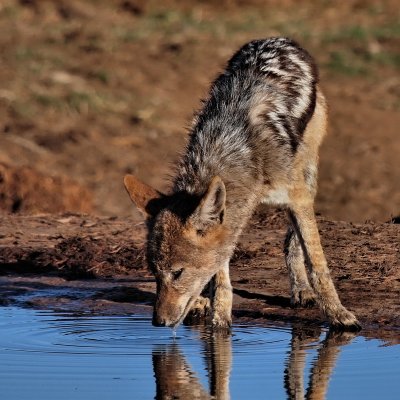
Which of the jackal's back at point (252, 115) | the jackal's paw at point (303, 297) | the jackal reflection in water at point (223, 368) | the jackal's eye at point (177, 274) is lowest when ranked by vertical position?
the jackal reflection in water at point (223, 368)

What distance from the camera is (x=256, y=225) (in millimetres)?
12258

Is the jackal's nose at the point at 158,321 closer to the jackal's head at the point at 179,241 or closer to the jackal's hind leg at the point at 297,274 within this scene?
the jackal's head at the point at 179,241

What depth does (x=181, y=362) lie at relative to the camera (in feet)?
25.8

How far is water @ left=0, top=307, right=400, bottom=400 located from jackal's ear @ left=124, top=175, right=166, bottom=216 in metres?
0.88

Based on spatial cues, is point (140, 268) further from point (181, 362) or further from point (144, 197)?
point (181, 362)

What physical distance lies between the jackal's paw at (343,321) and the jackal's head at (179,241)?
3.00ft

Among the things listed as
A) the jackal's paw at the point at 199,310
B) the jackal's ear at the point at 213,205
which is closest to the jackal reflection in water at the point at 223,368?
the jackal's paw at the point at 199,310

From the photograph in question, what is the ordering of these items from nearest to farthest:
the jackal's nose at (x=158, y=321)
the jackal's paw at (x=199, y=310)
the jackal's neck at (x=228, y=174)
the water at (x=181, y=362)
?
the water at (x=181, y=362) → the jackal's nose at (x=158, y=321) → the jackal's neck at (x=228, y=174) → the jackal's paw at (x=199, y=310)

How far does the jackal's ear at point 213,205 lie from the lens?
8047 millimetres

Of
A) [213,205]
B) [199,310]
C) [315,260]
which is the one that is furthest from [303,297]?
[213,205]

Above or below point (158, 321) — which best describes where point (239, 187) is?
above

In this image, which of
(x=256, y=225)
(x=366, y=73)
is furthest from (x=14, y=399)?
(x=366, y=73)

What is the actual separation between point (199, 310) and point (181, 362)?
1.56 m

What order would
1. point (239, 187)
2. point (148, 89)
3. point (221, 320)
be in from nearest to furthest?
point (239, 187) → point (221, 320) → point (148, 89)
